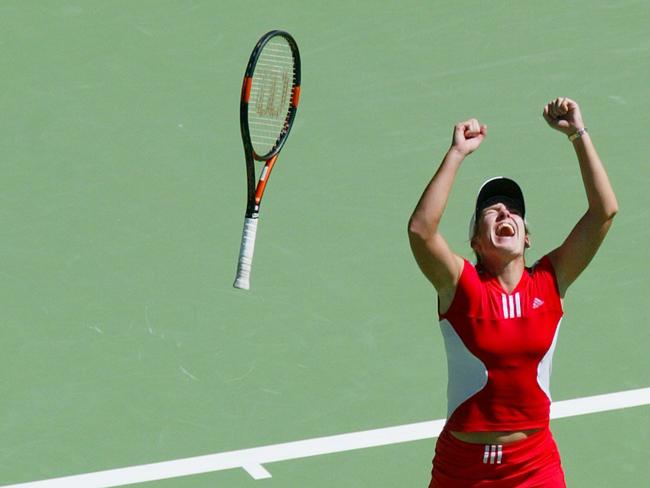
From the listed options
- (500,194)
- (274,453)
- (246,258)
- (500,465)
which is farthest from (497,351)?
(274,453)

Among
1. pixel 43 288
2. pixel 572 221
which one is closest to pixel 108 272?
pixel 43 288

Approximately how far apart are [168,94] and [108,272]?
1.55 metres

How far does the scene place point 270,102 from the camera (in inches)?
361

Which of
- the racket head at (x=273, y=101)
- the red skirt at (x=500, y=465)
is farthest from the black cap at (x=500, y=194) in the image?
the racket head at (x=273, y=101)

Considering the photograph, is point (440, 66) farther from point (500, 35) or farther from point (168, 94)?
point (168, 94)

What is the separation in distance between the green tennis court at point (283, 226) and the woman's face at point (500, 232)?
2.57m

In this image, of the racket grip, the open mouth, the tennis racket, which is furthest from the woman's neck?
the tennis racket

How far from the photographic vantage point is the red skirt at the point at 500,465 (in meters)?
7.33

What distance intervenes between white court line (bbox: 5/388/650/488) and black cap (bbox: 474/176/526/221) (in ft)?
9.03

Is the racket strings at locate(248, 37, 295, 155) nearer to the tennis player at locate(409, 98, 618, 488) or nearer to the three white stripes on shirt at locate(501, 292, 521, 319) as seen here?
the tennis player at locate(409, 98, 618, 488)

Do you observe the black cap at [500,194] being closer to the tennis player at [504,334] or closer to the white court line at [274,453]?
the tennis player at [504,334]

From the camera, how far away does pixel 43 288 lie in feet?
34.6

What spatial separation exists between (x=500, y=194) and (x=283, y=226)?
3.70 m

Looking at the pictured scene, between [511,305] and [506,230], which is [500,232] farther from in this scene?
[511,305]
